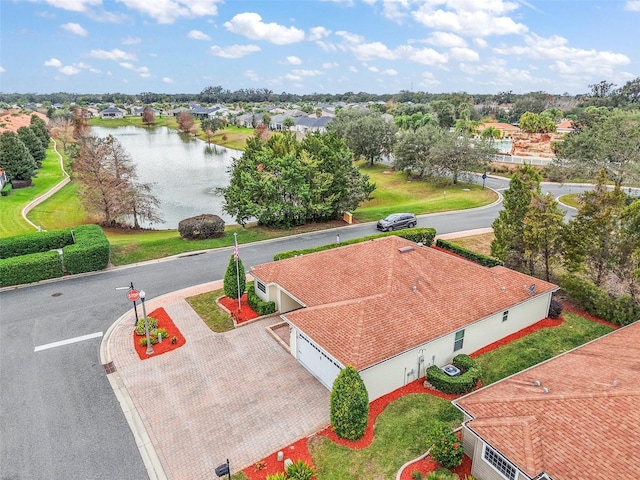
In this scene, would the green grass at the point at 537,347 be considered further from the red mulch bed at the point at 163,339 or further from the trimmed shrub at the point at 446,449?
the red mulch bed at the point at 163,339

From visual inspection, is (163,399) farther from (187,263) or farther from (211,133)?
(211,133)

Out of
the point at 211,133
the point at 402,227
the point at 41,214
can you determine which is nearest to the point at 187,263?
the point at 402,227

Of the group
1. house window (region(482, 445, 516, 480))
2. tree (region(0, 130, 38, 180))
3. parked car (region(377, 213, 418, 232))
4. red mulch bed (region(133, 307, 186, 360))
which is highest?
tree (region(0, 130, 38, 180))

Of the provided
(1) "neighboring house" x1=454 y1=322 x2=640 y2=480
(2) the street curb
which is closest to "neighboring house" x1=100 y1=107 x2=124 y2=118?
(2) the street curb

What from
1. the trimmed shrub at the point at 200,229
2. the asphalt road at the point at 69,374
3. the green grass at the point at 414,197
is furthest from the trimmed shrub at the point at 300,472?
the green grass at the point at 414,197

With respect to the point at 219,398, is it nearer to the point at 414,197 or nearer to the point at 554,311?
the point at 554,311

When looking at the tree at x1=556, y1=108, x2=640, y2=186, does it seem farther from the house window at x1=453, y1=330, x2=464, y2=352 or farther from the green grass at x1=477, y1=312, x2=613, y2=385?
the house window at x1=453, y1=330, x2=464, y2=352

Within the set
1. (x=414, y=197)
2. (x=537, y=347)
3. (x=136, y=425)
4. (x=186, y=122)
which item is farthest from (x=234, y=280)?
(x=186, y=122)
